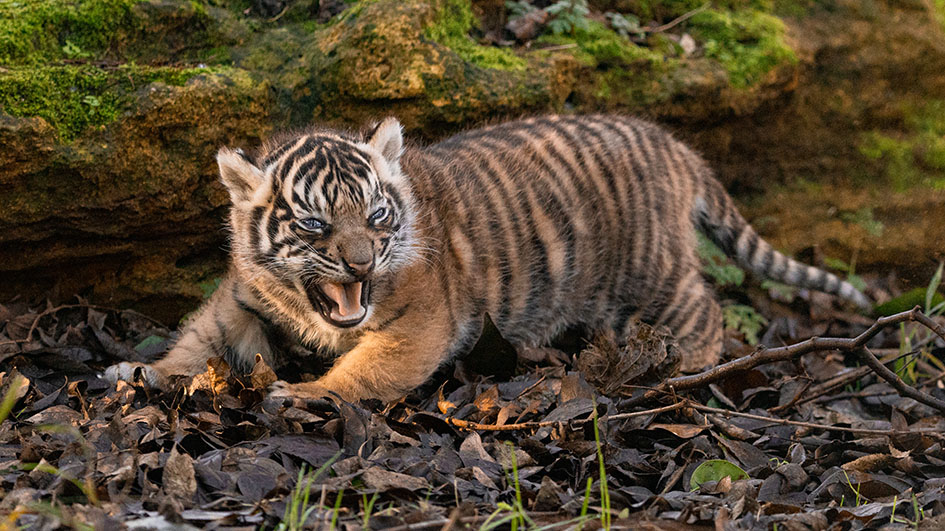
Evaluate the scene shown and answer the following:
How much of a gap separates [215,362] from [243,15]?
2.47m

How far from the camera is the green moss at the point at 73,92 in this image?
4348 mm

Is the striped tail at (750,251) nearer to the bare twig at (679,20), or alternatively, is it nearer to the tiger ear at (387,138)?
the bare twig at (679,20)

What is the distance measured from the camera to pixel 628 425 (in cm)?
371

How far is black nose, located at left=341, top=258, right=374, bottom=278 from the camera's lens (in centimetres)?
370

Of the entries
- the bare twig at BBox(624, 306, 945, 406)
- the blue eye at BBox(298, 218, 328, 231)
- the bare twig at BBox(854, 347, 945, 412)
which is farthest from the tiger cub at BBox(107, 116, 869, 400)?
the bare twig at BBox(854, 347, 945, 412)

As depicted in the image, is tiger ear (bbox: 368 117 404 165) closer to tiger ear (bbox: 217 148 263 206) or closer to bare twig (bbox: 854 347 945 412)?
tiger ear (bbox: 217 148 263 206)

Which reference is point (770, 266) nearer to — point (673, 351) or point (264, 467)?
point (673, 351)

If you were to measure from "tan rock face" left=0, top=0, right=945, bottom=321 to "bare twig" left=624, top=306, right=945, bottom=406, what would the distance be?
2396mm

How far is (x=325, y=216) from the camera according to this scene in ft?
12.4

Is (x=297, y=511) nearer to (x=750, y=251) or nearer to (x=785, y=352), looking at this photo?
(x=785, y=352)

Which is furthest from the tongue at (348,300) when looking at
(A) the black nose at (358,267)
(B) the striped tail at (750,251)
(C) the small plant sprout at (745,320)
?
(C) the small plant sprout at (745,320)

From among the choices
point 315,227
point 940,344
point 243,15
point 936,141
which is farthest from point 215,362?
point 936,141

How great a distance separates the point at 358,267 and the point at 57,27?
2388 mm

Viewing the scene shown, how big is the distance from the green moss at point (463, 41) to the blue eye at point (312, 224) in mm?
2022
